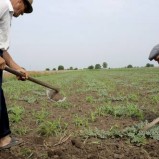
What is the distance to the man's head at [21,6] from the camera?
13.7 ft

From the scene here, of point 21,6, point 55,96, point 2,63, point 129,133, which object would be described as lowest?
point 129,133

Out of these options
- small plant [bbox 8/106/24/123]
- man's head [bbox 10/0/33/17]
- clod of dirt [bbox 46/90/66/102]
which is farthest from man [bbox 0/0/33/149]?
small plant [bbox 8/106/24/123]

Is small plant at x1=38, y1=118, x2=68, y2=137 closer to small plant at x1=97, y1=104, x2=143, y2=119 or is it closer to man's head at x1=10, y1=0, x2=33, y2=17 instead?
small plant at x1=97, y1=104, x2=143, y2=119

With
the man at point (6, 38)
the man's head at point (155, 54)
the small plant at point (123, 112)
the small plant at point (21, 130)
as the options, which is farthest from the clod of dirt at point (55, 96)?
the man's head at point (155, 54)

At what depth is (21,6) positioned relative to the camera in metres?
4.23

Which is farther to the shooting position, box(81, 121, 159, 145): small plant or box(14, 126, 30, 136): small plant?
box(14, 126, 30, 136): small plant

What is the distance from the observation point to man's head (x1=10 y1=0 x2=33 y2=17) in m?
4.16

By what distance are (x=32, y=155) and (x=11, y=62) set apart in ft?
4.08

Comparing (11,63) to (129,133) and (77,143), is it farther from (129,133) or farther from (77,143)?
(129,133)

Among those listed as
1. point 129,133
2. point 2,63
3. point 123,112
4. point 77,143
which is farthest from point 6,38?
point 123,112

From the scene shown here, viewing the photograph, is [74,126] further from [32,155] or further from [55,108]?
[55,108]

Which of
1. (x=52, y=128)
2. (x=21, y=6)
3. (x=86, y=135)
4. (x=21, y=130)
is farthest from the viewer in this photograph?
(x=21, y=130)

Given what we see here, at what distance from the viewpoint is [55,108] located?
771 cm

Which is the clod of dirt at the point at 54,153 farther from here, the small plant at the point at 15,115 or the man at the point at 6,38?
the small plant at the point at 15,115
